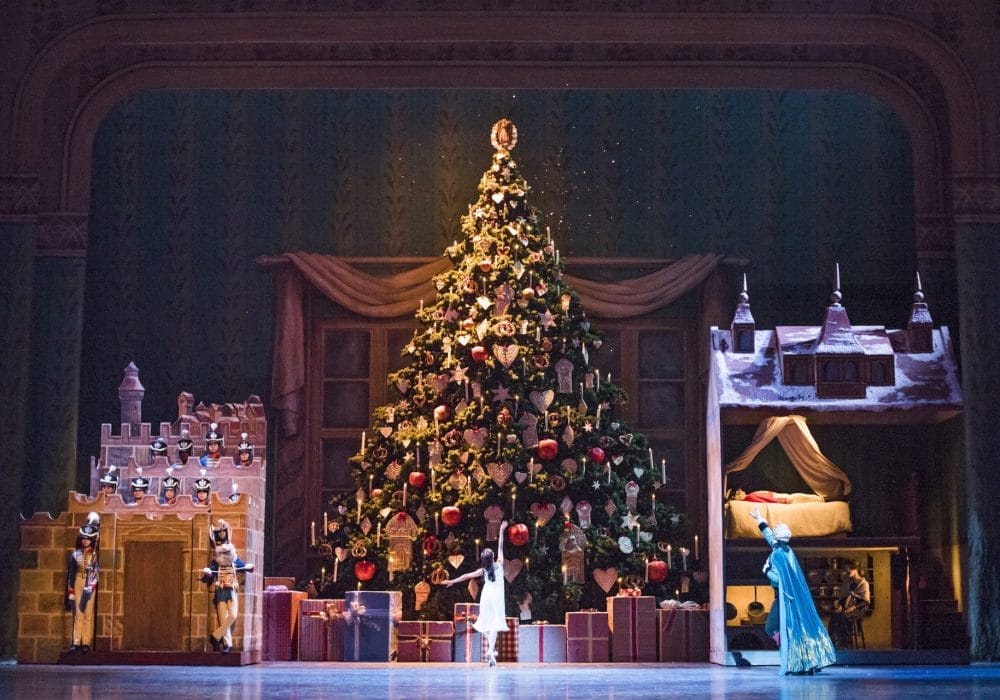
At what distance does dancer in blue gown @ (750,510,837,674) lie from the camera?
1066cm

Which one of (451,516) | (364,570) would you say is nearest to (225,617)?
(364,570)

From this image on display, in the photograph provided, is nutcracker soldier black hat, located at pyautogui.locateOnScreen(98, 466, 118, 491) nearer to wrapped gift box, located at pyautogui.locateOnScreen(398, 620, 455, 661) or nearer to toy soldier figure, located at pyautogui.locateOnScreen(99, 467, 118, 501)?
toy soldier figure, located at pyautogui.locateOnScreen(99, 467, 118, 501)

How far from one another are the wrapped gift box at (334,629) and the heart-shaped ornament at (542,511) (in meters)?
1.93

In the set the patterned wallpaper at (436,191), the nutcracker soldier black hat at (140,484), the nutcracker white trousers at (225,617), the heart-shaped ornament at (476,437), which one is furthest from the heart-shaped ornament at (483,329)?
the nutcracker white trousers at (225,617)

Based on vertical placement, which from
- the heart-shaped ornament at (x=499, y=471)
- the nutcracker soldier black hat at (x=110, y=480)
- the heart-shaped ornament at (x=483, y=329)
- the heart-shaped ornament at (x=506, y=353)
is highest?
the heart-shaped ornament at (x=483, y=329)

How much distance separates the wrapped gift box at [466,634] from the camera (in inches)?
496

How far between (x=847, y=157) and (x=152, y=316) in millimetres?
7506

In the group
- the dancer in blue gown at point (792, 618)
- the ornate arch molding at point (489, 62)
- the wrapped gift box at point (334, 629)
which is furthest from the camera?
the ornate arch molding at point (489, 62)

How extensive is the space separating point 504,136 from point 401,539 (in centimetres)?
405

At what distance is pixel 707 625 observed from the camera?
12672 millimetres

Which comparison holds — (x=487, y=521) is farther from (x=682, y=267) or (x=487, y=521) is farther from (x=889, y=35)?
(x=889, y=35)

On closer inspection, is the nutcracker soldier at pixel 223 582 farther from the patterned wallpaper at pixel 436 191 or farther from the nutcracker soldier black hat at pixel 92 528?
the patterned wallpaper at pixel 436 191

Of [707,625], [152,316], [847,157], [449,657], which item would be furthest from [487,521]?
[847,157]

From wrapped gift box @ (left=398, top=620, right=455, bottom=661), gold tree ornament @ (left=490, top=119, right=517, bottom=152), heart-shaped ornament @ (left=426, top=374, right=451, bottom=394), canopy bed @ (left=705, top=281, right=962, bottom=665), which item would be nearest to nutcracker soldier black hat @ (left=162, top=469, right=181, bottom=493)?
wrapped gift box @ (left=398, top=620, right=455, bottom=661)
